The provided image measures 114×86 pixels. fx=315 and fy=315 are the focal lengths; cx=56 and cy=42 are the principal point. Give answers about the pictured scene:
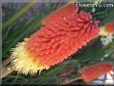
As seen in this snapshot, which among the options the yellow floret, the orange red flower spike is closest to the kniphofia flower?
the yellow floret

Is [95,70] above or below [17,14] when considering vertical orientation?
below

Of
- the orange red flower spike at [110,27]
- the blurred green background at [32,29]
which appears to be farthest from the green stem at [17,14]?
the orange red flower spike at [110,27]

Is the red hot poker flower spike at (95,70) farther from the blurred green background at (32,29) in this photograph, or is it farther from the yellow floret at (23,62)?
the yellow floret at (23,62)

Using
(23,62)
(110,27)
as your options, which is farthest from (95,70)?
(23,62)

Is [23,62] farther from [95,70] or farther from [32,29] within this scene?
[95,70]

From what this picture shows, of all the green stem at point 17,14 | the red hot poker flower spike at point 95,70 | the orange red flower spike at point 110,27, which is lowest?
the red hot poker flower spike at point 95,70

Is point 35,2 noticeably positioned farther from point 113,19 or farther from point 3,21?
point 113,19
